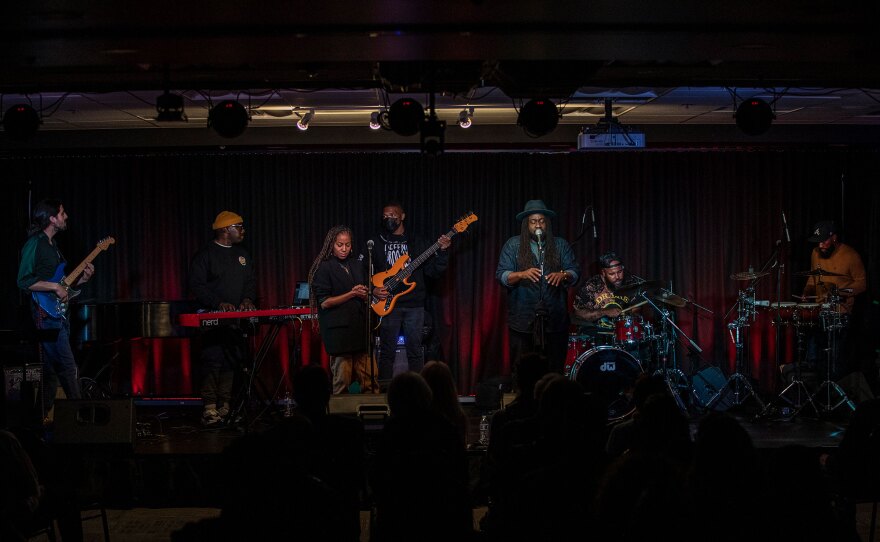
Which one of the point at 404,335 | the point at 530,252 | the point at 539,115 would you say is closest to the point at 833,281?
the point at 530,252

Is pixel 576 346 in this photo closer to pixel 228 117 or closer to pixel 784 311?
pixel 784 311

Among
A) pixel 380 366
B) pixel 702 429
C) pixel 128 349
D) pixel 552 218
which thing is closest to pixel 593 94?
pixel 552 218

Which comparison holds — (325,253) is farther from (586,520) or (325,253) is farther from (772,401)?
(586,520)

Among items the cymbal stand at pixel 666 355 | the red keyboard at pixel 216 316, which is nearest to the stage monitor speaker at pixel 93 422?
the red keyboard at pixel 216 316

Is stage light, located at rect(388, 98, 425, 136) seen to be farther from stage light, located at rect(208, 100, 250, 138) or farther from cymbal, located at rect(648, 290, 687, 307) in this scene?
cymbal, located at rect(648, 290, 687, 307)

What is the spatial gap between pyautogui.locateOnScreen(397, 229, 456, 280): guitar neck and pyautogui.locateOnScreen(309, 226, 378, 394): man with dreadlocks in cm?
49

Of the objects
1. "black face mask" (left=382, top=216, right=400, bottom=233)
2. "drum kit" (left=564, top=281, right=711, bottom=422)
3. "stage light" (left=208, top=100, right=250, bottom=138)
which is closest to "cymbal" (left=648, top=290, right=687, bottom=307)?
"drum kit" (left=564, top=281, right=711, bottom=422)

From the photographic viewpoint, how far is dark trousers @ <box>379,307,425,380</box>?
10.7 meters

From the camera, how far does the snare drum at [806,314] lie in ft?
33.8

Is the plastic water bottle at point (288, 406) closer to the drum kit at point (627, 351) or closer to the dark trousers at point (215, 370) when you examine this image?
the dark trousers at point (215, 370)

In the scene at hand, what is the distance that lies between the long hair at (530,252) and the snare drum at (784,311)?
2.55 m

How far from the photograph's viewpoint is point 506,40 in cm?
631

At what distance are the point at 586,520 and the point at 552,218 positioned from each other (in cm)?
836

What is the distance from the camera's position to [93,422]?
23.4 feet
